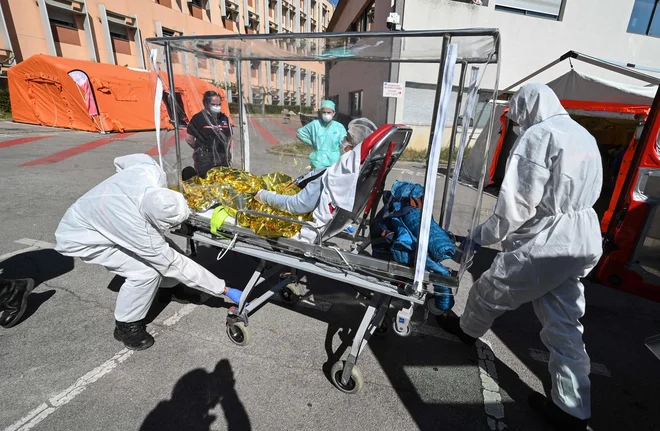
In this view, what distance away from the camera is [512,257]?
214cm

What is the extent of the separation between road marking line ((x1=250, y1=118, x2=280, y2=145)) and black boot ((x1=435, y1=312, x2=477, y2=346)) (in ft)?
8.00

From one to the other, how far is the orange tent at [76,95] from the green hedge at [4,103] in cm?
145

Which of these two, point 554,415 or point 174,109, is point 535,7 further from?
point 554,415

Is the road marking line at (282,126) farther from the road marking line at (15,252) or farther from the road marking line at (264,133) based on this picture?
the road marking line at (15,252)

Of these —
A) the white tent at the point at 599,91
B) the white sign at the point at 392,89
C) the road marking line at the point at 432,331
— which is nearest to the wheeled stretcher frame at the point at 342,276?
the road marking line at the point at 432,331

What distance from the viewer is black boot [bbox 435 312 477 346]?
274 cm

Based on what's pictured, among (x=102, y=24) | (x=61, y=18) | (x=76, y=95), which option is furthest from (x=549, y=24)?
(x=61, y=18)

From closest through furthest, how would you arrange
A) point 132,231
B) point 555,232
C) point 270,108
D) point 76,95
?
point 555,232
point 132,231
point 270,108
point 76,95

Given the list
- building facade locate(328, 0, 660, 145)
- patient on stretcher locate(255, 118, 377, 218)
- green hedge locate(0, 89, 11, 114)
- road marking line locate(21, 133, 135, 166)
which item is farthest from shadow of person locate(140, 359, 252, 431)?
green hedge locate(0, 89, 11, 114)

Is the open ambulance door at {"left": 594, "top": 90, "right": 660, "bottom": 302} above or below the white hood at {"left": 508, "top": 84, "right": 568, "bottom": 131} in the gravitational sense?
below

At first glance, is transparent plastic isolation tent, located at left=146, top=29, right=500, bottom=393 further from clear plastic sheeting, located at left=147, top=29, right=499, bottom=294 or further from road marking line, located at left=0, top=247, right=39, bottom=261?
road marking line, located at left=0, top=247, right=39, bottom=261

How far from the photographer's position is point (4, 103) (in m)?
15.9

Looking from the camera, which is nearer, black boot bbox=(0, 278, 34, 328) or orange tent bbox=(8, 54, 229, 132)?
black boot bbox=(0, 278, 34, 328)

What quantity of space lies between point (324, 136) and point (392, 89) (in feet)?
3.33
